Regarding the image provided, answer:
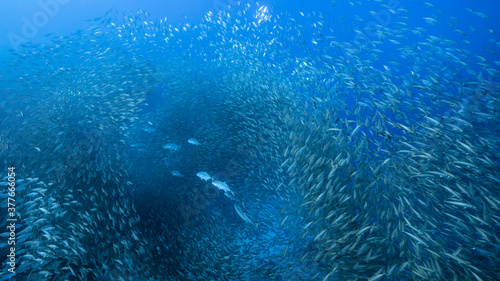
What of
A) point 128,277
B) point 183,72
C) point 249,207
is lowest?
point 249,207

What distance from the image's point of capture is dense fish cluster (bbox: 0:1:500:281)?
4.62 metres

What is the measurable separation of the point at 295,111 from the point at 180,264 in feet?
17.8

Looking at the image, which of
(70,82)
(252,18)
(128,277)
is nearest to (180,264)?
(128,277)

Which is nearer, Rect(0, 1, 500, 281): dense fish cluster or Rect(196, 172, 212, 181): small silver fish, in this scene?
Rect(0, 1, 500, 281): dense fish cluster

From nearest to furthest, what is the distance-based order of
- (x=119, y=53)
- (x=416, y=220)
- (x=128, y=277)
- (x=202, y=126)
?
(x=416, y=220) → (x=128, y=277) → (x=202, y=126) → (x=119, y=53)

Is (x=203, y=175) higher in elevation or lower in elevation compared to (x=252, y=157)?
higher

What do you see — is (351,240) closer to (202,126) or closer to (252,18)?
(202,126)

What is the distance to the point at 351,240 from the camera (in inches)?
187

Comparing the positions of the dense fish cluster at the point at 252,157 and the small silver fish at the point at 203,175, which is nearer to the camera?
the dense fish cluster at the point at 252,157

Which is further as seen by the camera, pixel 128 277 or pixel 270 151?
pixel 270 151

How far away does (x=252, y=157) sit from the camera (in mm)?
8875

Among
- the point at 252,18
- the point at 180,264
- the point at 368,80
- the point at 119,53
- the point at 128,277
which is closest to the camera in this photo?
the point at 128,277

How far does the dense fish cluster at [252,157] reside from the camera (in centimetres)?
462

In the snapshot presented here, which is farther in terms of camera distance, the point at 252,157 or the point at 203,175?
the point at 252,157
